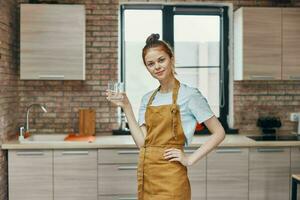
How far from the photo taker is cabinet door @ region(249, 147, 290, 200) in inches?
172

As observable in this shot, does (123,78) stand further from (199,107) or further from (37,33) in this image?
(199,107)

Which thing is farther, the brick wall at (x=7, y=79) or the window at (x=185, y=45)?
the window at (x=185, y=45)

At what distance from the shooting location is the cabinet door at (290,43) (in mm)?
4672

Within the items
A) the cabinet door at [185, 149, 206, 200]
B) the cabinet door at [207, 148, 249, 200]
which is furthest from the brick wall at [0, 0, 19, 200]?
the cabinet door at [207, 148, 249, 200]

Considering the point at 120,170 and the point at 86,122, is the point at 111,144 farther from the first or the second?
the point at 86,122

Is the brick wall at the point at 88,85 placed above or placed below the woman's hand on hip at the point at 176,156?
above

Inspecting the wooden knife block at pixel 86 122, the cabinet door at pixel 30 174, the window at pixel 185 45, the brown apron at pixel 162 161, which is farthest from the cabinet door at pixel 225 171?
the brown apron at pixel 162 161

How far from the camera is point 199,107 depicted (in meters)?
2.50

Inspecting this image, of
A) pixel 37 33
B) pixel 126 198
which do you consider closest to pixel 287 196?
pixel 126 198

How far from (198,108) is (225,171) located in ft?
6.61

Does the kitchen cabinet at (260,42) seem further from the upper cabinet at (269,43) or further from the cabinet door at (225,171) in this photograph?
the cabinet door at (225,171)

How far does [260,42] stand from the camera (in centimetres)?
464

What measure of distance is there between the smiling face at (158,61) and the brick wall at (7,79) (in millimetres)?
2213

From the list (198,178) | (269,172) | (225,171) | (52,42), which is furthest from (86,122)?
(269,172)
